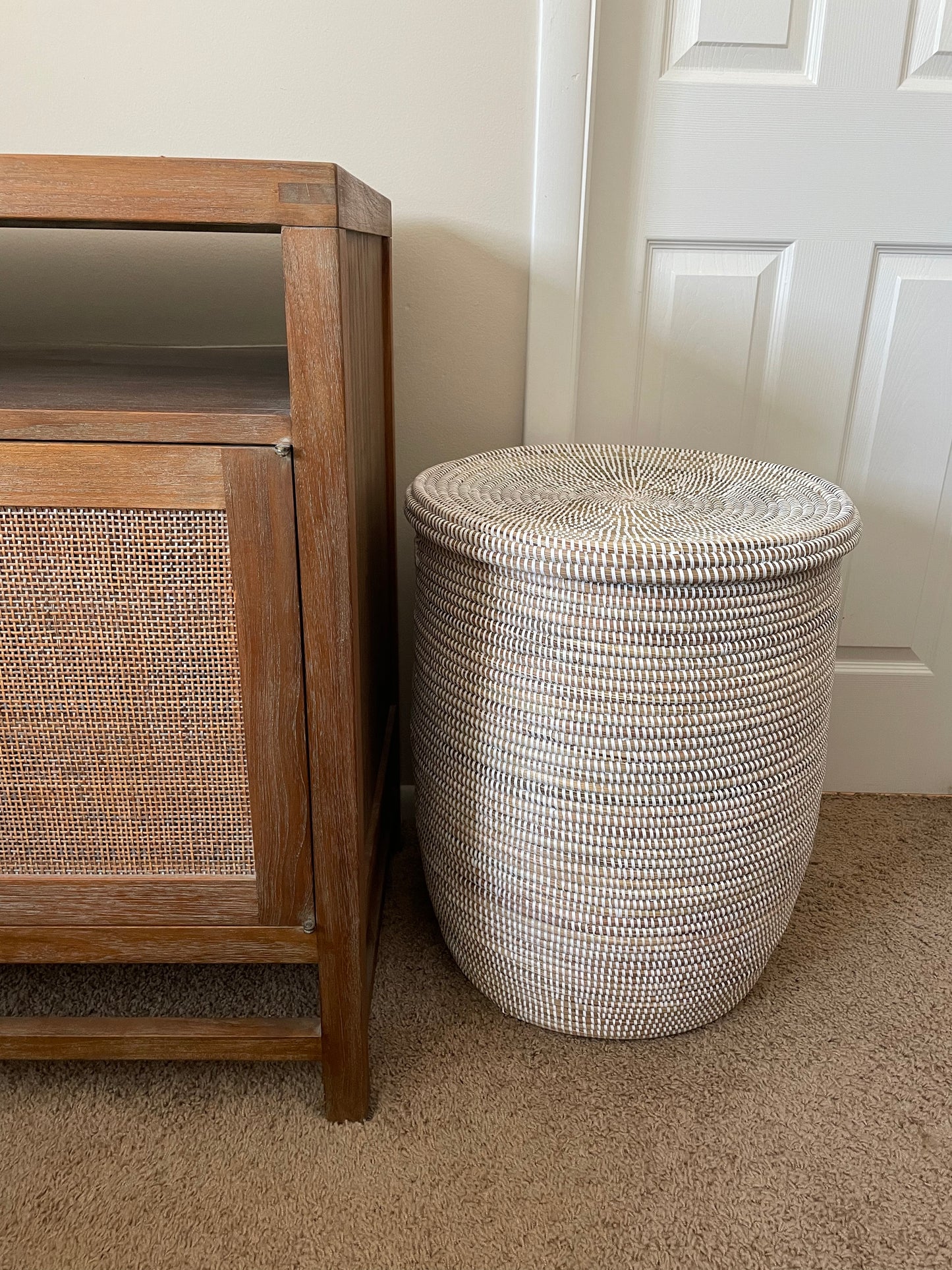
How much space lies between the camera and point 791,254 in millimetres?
1060

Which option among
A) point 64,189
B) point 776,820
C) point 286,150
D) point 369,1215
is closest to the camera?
point 64,189

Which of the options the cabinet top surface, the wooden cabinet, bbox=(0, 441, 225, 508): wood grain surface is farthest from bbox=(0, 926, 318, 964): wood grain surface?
the cabinet top surface

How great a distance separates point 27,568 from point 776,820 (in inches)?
26.1

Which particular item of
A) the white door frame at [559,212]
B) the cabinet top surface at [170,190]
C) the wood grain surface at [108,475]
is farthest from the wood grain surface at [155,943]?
the white door frame at [559,212]

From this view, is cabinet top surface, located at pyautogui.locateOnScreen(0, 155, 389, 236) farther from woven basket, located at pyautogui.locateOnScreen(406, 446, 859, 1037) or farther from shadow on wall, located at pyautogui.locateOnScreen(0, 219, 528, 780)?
shadow on wall, located at pyautogui.locateOnScreen(0, 219, 528, 780)

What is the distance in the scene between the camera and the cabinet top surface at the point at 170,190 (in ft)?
1.84

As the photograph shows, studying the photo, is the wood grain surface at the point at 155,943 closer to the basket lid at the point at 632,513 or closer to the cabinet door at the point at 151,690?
the cabinet door at the point at 151,690

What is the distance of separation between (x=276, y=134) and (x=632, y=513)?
1.90 feet

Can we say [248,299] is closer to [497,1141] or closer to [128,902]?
[128,902]

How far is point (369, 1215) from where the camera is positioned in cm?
71

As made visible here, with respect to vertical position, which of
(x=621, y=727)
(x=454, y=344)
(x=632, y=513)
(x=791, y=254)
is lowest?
(x=621, y=727)

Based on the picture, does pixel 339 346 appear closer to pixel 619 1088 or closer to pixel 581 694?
pixel 581 694

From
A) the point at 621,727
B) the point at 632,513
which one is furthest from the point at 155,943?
the point at 632,513

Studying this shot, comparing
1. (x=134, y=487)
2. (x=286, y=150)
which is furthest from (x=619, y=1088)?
(x=286, y=150)
